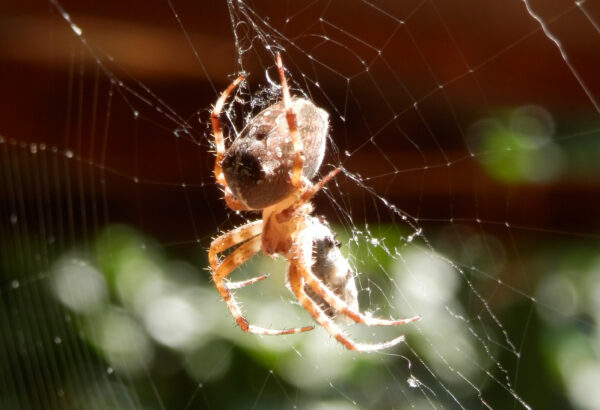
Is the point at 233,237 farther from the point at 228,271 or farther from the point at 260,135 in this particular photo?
the point at 260,135

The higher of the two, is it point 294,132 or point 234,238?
point 294,132

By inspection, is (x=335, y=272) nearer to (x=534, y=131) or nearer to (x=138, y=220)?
(x=534, y=131)

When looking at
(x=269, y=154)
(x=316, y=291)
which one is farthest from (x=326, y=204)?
(x=269, y=154)

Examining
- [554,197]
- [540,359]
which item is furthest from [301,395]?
[554,197]

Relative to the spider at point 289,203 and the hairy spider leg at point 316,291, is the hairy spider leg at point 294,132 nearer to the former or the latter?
the spider at point 289,203

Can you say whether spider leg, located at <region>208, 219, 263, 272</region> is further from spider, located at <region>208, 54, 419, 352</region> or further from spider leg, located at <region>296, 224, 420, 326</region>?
spider leg, located at <region>296, 224, 420, 326</region>

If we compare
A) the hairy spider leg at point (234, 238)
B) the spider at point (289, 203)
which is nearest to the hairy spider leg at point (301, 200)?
the spider at point (289, 203)

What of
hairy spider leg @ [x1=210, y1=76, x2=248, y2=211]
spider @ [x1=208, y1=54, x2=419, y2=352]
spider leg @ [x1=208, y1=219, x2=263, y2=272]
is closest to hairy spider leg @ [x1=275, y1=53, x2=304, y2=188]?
spider @ [x1=208, y1=54, x2=419, y2=352]

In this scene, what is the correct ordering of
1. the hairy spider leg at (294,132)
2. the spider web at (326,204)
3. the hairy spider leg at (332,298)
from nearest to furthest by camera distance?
the hairy spider leg at (294,132)
the hairy spider leg at (332,298)
the spider web at (326,204)
